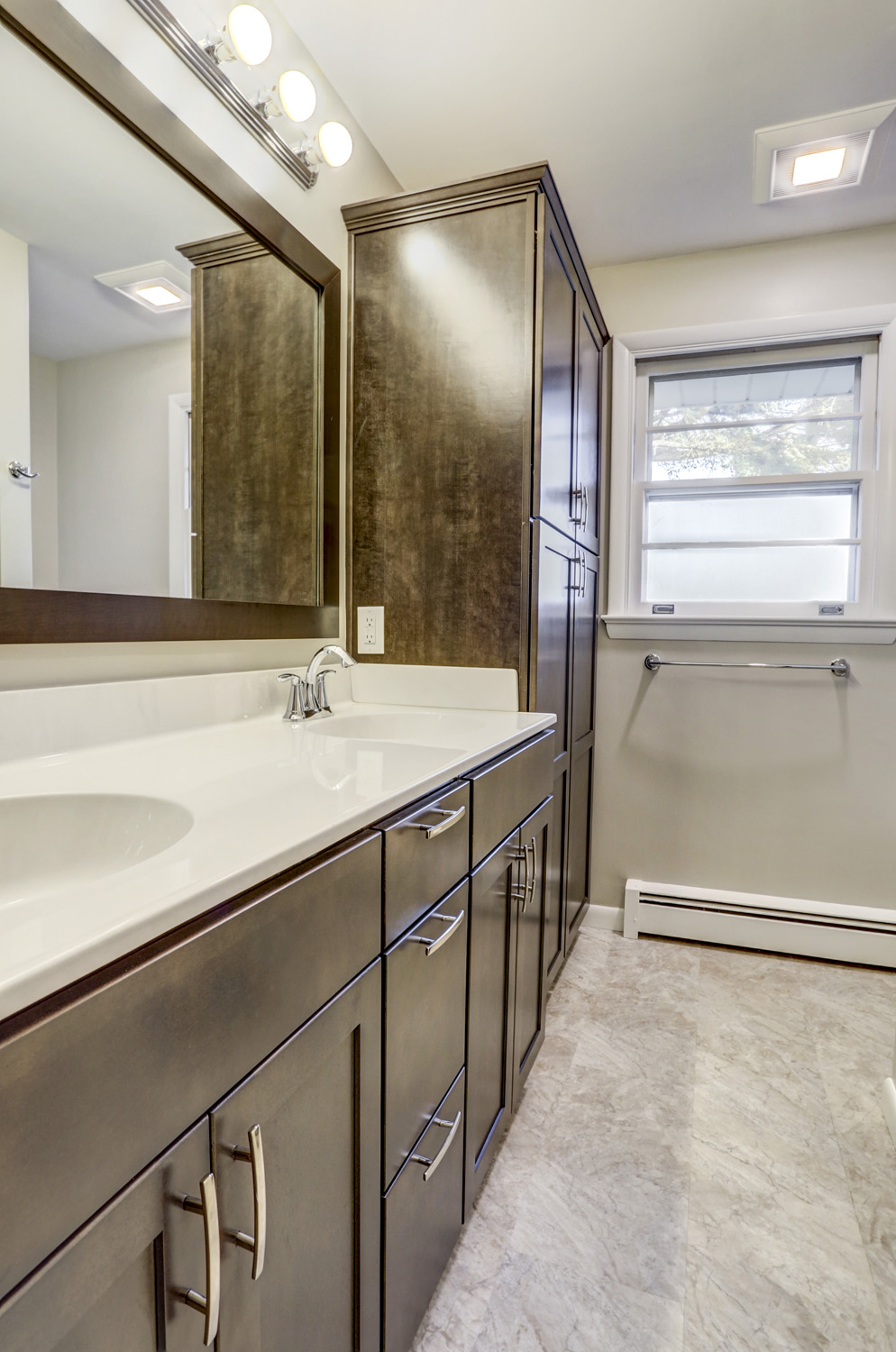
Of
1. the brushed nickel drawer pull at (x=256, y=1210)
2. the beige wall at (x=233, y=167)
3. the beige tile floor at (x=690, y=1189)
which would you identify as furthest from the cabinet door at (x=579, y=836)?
the brushed nickel drawer pull at (x=256, y=1210)

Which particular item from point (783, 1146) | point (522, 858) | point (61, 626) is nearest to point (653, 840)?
point (783, 1146)

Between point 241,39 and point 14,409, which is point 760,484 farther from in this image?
point 14,409

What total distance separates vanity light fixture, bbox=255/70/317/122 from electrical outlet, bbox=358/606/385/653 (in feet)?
3.42

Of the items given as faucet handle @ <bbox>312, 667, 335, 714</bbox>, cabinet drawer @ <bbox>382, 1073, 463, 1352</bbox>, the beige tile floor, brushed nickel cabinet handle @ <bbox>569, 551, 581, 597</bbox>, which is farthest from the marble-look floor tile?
brushed nickel cabinet handle @ <bbox>569, 551, 581, 597</bbox>

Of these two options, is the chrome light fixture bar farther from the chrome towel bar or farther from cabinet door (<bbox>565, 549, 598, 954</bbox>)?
the chrome towel bar

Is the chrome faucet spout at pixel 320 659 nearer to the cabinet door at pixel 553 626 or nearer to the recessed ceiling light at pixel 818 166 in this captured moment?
the cabinet door at pixel 553 626

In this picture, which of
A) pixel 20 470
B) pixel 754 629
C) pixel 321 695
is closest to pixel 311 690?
pixel 321 695

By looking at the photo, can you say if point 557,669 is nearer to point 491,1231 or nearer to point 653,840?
point 653,840

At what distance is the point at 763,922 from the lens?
2.37m

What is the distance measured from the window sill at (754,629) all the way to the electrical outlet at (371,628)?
104 cm

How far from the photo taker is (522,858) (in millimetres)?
1375

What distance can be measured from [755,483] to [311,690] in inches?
70.2

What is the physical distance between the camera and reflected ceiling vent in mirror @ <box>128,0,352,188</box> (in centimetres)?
119

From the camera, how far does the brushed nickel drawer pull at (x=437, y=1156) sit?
3.06ft
